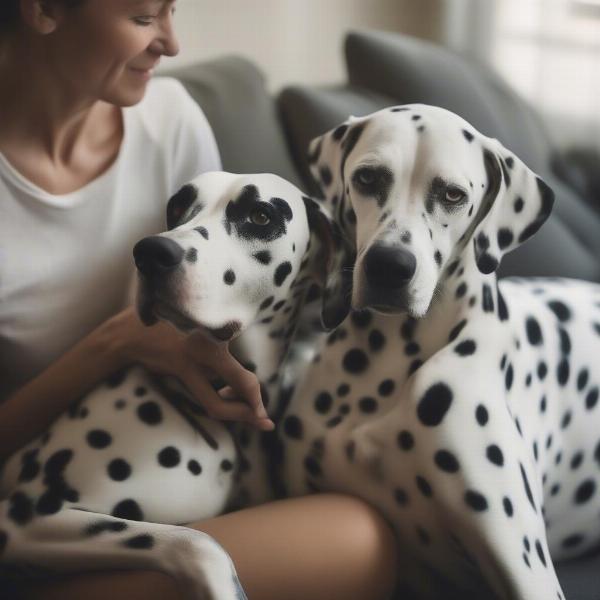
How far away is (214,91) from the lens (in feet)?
4.83

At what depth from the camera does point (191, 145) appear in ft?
4.21

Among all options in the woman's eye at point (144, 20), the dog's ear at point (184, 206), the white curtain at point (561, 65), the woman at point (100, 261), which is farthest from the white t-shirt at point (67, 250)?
the white curtain at point (561, 65)

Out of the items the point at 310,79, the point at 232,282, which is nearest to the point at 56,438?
the point at 232,282

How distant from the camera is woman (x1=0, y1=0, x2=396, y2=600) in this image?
91 centimetres

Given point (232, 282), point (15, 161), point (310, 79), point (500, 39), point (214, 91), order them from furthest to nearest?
1. point (310, 79)
2. point (500, 39)
3. point (214, 91)
4. point (15, 161)
5. point (232, 282)

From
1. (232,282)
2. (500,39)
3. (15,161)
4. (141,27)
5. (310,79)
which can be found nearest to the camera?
(232,282)

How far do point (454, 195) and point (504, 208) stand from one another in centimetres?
9

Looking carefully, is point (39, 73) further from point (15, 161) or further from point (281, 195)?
point (281, 195)

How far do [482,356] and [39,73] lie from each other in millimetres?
667

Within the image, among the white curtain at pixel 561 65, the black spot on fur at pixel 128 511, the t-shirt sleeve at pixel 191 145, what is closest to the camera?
the black spot on fur at pixel 128 511

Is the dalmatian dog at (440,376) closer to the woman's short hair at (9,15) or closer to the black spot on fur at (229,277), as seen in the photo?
the black spot on fur at (229,277)

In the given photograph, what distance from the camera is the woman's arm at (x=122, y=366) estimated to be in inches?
37.9

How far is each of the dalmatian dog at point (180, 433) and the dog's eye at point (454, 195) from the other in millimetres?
175

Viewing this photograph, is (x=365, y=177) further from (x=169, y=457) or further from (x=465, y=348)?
(x=169, y=457)
